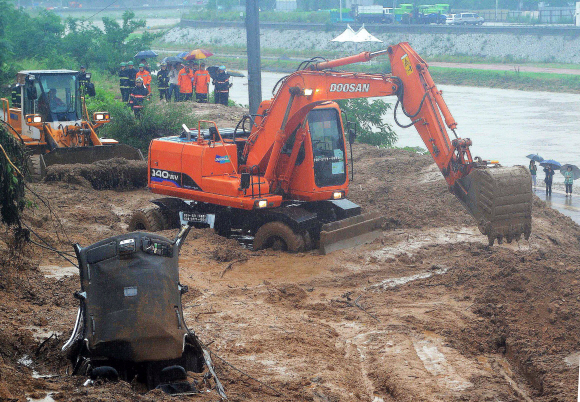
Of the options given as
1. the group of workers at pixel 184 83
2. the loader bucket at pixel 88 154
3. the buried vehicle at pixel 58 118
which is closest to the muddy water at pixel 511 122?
the group of workers at pixel 184 83

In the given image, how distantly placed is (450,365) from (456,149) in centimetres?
400

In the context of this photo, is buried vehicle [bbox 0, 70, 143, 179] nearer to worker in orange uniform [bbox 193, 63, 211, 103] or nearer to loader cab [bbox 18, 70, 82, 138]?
loader cab [bbox 18, 70, 82, 138]

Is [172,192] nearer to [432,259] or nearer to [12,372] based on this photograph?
[432,259]

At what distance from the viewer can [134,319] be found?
20.1ft

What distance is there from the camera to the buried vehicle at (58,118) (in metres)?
17.3

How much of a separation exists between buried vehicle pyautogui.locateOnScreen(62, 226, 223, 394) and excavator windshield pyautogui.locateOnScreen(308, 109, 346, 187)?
6481mm

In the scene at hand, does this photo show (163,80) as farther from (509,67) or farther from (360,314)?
(509,67)

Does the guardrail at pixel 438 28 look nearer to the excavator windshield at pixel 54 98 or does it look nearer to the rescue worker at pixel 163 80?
the rescue worker at pixel 163 80

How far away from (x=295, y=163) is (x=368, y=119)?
37.0 ft

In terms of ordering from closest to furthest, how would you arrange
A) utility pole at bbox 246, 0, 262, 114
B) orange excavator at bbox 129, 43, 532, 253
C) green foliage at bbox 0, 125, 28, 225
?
green foliage at bbox 0, 125, 28, 225 → orange excavator at bbox 129, 43, 532, 253 → utility pole at bbox 246, 0, 262, 114

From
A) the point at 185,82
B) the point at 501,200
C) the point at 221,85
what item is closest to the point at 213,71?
the point at 221,85

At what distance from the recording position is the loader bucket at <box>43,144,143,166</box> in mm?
16734

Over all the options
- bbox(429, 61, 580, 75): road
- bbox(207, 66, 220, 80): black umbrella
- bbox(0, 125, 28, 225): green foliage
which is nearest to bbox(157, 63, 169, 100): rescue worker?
bbox(207, 66, 220, 80): black umbrella

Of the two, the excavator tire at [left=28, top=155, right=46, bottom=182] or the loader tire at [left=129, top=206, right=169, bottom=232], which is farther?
the excavator tire at [left=28, top=155, right=46, bottom=182]
